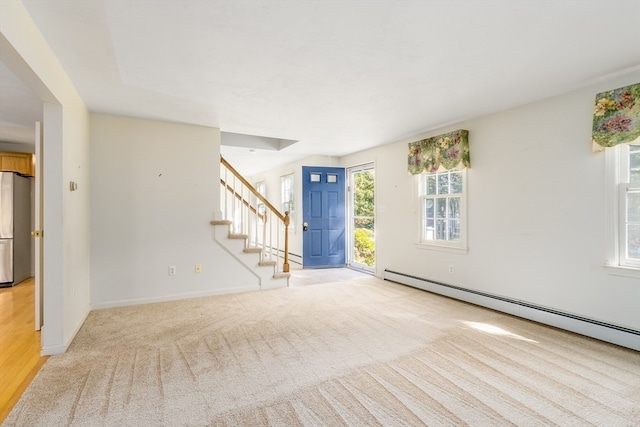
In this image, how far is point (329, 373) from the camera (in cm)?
234

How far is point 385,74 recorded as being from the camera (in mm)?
2766

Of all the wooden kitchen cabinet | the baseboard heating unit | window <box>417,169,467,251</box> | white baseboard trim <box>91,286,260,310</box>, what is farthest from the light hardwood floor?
window <box>417,169,467,251</box>

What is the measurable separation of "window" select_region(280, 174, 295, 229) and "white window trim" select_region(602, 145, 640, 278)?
5.53 metres

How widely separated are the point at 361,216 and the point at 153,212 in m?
3.89

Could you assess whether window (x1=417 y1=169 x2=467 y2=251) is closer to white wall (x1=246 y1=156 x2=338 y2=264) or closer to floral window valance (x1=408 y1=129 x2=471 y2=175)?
floral window valance (x1=408 y1=129 x2=471 y2=175)

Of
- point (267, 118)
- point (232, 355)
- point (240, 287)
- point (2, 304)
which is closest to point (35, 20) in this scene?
point (267, 118)

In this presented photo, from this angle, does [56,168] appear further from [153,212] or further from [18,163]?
[18,163]

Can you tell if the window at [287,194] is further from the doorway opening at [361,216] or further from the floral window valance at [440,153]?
the floral window valance at [440,153]

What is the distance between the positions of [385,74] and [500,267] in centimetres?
261

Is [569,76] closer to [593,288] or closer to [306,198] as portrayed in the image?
[593,288]

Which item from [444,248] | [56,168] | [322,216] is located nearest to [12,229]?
[56,168]

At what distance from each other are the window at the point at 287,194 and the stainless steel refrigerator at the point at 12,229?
478 cm

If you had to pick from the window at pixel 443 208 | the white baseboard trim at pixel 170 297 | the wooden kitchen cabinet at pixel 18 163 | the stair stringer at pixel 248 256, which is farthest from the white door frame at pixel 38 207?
the window at pixel 443 208

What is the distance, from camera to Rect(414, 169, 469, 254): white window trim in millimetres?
4176
